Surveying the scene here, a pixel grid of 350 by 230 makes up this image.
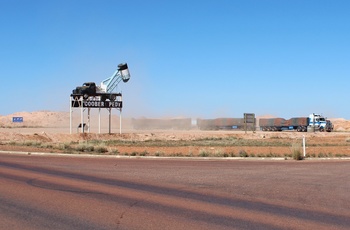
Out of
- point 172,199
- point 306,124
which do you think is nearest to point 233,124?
point 306,124

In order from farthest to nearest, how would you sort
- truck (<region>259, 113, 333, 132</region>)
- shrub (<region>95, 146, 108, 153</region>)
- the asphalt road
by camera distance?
truck (<region>259, 113, 333, 132</region>)
shrub (<region>95, 146, 108, 153</region>)
the asphalt road

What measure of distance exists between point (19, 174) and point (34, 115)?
154145 millimetres

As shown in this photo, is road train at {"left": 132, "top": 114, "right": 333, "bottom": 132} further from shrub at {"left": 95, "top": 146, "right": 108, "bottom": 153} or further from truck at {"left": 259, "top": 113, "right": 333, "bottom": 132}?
shrub at {"left": 95, "top": 146, "right": 108, "bottom": 153}

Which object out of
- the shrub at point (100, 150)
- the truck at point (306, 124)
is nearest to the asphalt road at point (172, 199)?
the shrub at point (100, 150)

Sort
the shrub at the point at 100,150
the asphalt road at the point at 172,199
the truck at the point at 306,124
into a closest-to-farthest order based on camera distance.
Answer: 1. the asphalt road at the point at 172,199
2. the shrub at the point at 100,150
3. the truck at the point at 306,124

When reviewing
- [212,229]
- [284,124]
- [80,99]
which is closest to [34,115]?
[284,124]

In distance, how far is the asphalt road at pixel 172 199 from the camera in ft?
30.7

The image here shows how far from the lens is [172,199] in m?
12.3

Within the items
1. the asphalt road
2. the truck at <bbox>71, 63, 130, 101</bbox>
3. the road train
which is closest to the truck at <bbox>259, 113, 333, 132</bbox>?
the road train

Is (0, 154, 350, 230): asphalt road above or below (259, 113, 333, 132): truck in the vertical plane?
below

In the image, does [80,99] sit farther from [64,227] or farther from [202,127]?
[202,127]

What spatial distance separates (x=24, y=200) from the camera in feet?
38.0

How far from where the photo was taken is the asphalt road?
9352 mm

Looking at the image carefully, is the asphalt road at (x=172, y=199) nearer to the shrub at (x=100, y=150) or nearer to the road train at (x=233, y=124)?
the shrub at (x=100, y=150)
